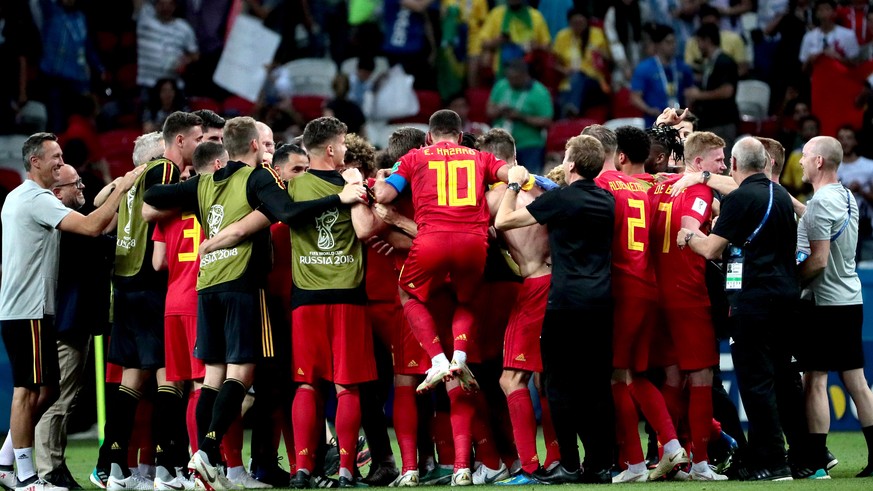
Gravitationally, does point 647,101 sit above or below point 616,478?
above

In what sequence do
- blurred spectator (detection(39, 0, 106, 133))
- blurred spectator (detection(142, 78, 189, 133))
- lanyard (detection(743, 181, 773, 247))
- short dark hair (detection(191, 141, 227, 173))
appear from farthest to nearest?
1. blurred spectator (detection(39, 0, 106, 133))
2. blurred spectator (detection(142, 78, 189, 133))
3. short dark hair (detection(191, 141, 227, 173))
4. lanyard (detection(743, 181, 773, 247))

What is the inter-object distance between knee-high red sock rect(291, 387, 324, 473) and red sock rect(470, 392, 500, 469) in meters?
1.13

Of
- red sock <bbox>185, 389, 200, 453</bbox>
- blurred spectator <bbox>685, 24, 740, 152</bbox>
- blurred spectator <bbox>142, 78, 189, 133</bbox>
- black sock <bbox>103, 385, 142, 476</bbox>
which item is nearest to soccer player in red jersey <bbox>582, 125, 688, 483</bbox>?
red sock <bbox>185, 389, 200, 453</bbox>

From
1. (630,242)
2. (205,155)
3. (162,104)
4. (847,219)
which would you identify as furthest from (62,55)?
(847,219)

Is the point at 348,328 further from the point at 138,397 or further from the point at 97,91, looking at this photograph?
the point at 97,91

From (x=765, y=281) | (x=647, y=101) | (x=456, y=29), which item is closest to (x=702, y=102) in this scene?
(x=647, y=101)

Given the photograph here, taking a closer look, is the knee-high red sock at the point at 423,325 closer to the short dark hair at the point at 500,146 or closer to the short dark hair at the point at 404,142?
the short dark hair at the point at 404,142

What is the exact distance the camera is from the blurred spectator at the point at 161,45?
1597 centimetres

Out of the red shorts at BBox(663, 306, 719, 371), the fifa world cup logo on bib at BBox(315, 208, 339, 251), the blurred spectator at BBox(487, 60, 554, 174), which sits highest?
the blurred spectator at BBox(487, 60, 554, 174)

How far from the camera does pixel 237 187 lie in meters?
8.60

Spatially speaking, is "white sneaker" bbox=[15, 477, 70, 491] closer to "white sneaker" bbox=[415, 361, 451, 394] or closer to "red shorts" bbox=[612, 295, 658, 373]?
"white sneaker" bbox=[415, 361, 451, 394]

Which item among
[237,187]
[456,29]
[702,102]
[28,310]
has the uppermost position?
[456,29]

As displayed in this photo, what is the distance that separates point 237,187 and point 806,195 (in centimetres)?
849

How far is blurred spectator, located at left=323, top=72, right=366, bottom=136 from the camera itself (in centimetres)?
1552
